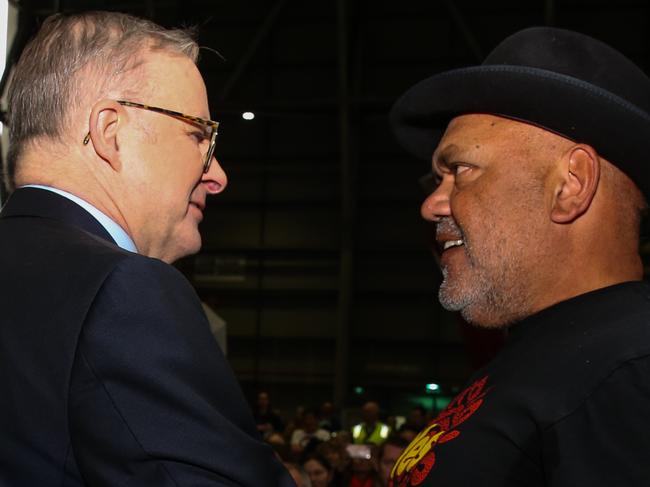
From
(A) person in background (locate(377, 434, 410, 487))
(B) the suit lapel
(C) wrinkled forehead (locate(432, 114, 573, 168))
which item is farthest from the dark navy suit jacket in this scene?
(A) person in background (locate(377, 434, 410, 487))

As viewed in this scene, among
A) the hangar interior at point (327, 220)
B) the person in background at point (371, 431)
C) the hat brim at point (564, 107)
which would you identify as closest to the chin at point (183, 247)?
the hat brim at point (564, 107)

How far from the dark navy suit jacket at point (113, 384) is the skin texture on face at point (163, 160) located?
21 cm

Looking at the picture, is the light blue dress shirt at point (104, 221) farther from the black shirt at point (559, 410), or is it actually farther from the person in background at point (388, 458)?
the person in background at point (388, 458)

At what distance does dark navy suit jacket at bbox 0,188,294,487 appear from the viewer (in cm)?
97

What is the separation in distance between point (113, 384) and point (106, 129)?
0.41 meters

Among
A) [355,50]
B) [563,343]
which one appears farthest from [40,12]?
[355,50]

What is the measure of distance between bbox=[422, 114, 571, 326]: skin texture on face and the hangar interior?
12.6m

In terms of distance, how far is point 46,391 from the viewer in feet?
3.24

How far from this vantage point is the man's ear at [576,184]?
1.55 m

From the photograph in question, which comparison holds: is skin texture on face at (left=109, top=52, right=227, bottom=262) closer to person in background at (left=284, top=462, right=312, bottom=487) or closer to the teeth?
the teeth

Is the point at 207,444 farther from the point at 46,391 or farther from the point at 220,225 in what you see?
the point at 220,225

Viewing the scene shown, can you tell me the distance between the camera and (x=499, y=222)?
1601 millimetres

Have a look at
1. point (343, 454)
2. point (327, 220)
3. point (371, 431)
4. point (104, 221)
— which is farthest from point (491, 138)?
point (327, 220)

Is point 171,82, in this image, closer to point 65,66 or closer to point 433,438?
point 65,66
